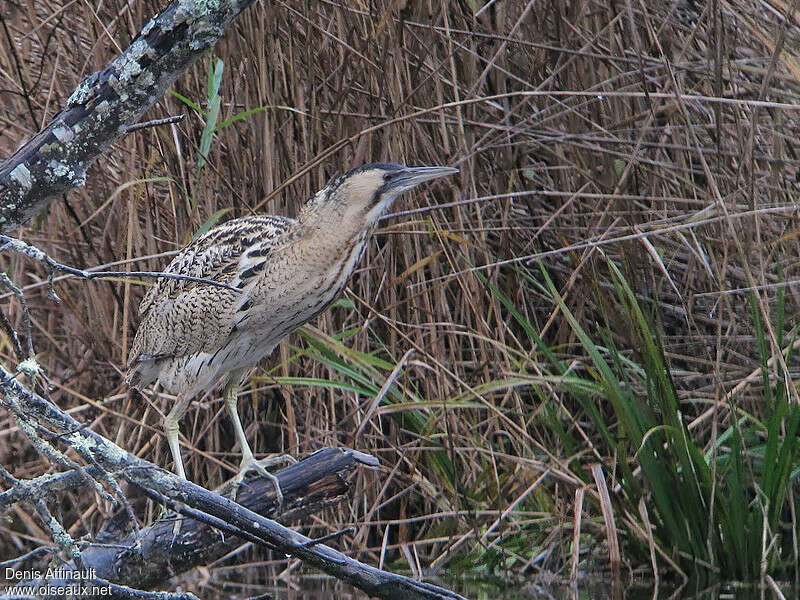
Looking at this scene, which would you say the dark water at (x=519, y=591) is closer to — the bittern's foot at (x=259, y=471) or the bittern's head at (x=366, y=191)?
the bittern's foot at (x=259, y=471)

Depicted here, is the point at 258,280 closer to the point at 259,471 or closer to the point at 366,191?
the point at 366,191

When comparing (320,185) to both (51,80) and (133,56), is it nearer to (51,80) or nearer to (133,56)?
(51,80)

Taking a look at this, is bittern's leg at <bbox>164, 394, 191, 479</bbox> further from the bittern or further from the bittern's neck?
the bittern's neck

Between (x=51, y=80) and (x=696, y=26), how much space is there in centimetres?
Result: 237

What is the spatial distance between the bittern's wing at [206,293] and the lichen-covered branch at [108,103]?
1.62 meters

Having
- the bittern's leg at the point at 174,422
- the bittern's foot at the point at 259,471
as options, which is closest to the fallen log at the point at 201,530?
the bittern's foot at the point at 259,471

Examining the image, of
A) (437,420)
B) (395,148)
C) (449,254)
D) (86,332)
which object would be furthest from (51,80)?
(437,420)

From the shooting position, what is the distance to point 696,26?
405 cm

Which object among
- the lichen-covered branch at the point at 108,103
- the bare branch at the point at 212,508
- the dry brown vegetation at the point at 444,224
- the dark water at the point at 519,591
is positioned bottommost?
the dark water at the point at 519,591

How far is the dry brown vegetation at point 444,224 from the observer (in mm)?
4031

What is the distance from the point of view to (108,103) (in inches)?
69.3

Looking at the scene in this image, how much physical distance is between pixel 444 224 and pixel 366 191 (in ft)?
3.05

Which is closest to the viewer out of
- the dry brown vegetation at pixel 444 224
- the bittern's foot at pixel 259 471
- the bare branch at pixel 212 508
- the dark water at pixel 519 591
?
the bare branch at pixel 212 508

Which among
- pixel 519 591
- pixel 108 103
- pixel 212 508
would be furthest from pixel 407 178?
pixel 212 508
